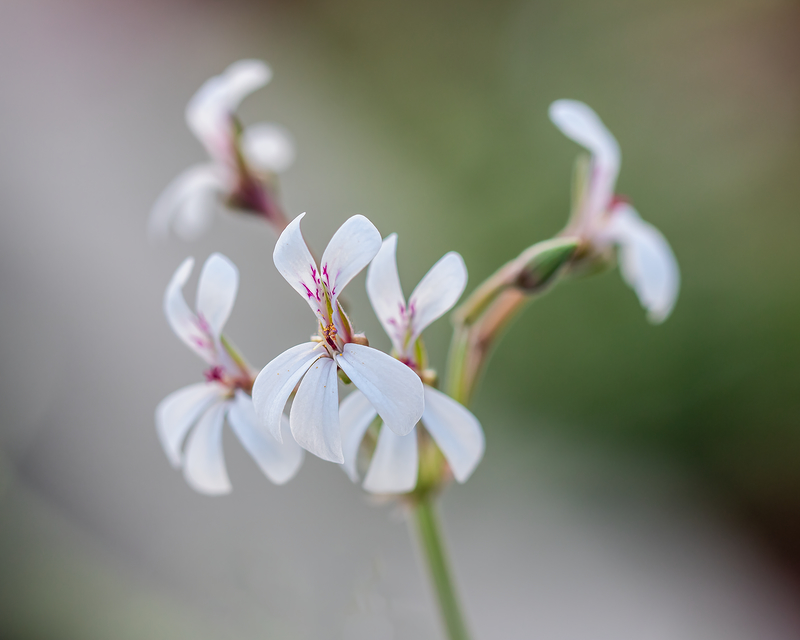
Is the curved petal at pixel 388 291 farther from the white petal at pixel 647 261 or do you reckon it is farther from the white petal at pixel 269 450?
the white petal at pixel 647 261

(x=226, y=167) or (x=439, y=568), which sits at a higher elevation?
(x=226, y=167)

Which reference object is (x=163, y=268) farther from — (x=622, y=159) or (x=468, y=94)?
(x=622, y=159)

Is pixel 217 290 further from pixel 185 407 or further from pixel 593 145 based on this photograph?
pixel 593 145

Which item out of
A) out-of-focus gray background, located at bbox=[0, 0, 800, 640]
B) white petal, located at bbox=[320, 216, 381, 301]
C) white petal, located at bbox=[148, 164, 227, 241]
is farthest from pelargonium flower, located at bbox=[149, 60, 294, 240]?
out-of-focus gray background, located at bbox=[0, 0, 800, 640]

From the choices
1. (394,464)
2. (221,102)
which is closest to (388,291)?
(394,464)

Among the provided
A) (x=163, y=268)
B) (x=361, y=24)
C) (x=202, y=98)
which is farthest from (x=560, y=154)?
(x=202, y=98)

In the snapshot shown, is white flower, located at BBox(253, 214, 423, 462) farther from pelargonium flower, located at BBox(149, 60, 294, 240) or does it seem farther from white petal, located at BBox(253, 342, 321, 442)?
pelargonium flower, located at BBox(149, 60, 294, 240)
